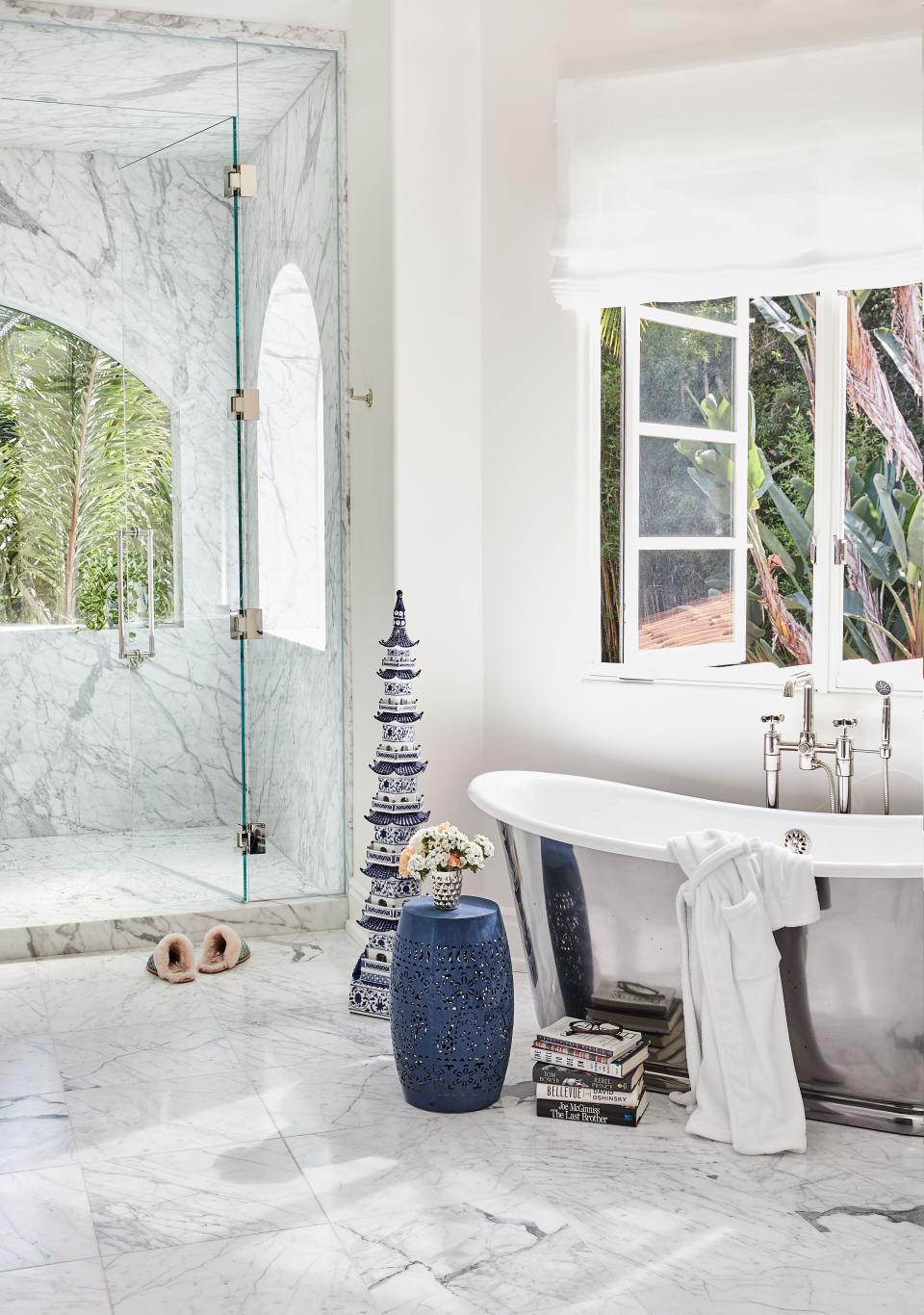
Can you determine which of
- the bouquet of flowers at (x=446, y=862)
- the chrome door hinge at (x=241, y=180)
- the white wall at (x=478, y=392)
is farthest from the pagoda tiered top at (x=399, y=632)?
the chrome door hinge at (x=241, y=180)

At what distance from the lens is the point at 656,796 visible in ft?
11.7

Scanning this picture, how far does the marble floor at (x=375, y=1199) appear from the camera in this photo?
220cm

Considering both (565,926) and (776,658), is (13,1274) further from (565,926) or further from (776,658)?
(776,658)

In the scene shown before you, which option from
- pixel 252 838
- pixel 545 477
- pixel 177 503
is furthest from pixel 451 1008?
pixel 177 503

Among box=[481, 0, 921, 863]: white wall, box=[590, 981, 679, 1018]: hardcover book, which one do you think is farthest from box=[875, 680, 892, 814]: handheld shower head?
box=[590, 981, 679, 1018]: hardcover book

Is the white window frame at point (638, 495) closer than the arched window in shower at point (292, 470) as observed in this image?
Yes

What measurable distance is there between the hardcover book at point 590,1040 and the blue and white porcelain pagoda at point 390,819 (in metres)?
0.66

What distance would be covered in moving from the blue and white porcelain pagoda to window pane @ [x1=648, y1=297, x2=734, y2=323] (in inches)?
45.9

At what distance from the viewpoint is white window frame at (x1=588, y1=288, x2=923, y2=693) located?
11.9ft

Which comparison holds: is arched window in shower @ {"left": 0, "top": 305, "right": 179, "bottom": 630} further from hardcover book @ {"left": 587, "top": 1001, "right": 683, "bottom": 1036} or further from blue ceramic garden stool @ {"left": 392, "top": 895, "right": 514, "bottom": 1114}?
hardcover book @ {"left": 587, "top": 1001, "right": 683, "bottom": 1036}

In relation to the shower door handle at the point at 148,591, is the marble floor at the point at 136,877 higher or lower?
lower

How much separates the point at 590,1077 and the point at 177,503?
8.55ft

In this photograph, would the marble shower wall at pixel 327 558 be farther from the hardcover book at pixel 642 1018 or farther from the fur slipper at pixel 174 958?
the hardcover book at pixel 642 1018

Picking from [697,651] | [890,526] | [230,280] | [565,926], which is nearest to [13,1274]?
[565,926]
